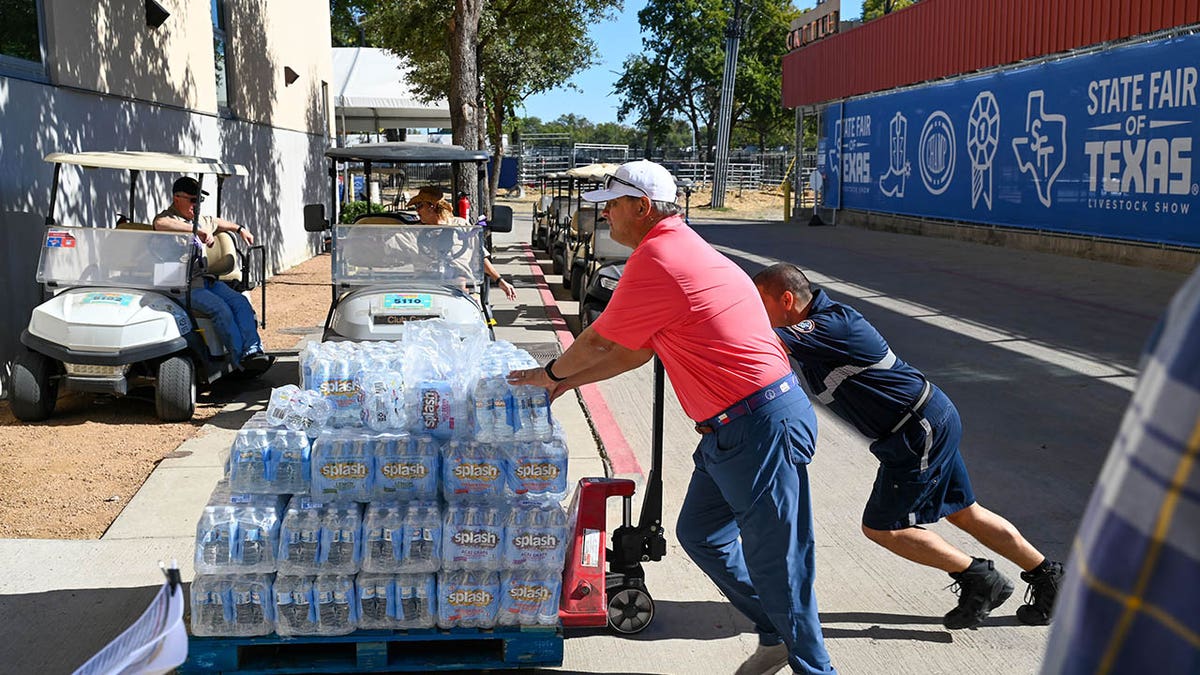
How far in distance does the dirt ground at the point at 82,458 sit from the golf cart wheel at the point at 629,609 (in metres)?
2.98

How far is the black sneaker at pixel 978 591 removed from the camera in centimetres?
453

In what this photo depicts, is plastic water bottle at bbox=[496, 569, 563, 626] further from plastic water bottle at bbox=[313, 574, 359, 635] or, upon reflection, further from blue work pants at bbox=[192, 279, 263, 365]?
blue work pants at bbox=[192, 279, 263, 365]

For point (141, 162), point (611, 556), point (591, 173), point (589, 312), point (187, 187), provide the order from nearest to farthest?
point (611, 556)
point (141, 162)
point (187, 187)
point (589, 312)
point (591, 173)

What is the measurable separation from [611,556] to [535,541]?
680 millimetres

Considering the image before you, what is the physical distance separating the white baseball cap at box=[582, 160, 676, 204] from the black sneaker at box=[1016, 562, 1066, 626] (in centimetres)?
227

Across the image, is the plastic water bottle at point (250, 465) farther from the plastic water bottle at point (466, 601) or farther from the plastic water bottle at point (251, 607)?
the plastic water bottle at point (466, 601)

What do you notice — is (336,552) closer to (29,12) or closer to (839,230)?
(29,12)

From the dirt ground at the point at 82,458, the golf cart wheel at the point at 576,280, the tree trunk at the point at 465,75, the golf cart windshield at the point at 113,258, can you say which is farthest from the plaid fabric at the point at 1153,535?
the tree trunk at the point at 465,75

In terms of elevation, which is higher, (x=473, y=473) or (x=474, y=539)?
(x=473, y=473)

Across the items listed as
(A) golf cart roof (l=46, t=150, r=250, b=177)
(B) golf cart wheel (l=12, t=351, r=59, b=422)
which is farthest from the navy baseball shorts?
(A) golf cart roof (l=46, t=150, r=250, b=177)

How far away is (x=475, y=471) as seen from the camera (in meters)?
4.09

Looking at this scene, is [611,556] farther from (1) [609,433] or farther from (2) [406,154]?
(2) [406,154]

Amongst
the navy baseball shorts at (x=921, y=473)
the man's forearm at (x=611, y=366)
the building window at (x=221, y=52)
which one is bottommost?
the navy baseball shorts at (x=921, y=473)

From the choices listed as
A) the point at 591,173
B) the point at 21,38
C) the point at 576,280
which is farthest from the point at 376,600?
the point at 591,173
